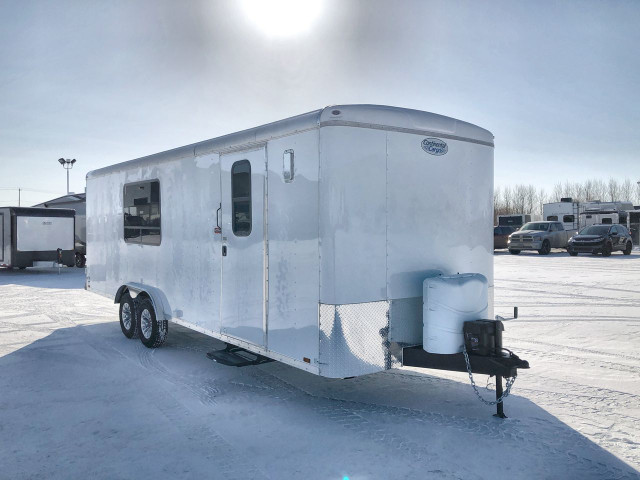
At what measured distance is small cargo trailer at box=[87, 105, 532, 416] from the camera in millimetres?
4652

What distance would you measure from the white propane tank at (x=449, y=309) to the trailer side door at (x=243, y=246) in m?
1.65

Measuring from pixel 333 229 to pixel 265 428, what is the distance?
1.90 meters

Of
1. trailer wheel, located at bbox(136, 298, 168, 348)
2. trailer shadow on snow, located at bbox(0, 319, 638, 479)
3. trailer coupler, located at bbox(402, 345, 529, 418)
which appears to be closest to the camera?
trailer shadow on snow, located at bbox(0, 319, 638, 479)

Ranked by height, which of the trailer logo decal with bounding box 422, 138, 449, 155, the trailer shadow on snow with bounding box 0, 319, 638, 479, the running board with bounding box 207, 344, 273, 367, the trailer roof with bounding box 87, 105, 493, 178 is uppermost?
the trailer roof with bounding box 87, 105, 493, 178

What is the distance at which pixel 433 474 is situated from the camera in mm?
3893

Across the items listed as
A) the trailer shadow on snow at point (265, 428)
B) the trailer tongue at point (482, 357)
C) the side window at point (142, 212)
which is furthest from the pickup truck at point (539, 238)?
the trailer tongue at point (482, 357)

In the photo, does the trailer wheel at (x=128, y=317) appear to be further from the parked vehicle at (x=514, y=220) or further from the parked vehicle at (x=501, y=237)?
the parked vehicle at (x=514, y=220)

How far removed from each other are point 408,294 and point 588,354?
11.5ft

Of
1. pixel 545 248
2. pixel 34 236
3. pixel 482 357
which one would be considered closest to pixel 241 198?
pixel 482 357

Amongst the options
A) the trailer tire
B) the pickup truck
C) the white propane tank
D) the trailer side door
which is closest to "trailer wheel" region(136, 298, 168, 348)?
the trailer side door

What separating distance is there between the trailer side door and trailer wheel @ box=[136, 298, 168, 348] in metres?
1.90

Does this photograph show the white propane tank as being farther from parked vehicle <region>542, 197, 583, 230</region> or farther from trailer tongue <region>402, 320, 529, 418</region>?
parked vehicle <region>542, 197, 583, 230</region>

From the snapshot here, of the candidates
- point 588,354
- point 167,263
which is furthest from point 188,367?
point 588,354

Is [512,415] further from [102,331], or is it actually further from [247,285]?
[102,331]
